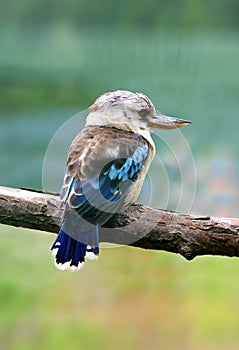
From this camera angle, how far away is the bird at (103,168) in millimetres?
1535

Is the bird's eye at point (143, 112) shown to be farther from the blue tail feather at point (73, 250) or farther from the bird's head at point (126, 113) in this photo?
the blue tail feather at point (73, 250)

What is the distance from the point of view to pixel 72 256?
5.04ft

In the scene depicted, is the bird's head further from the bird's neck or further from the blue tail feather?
the blue tail feather

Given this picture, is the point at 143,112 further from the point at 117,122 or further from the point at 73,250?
the point at 73,250

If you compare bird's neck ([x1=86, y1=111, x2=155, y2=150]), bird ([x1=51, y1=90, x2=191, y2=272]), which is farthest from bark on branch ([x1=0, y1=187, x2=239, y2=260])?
bird's neck ([x1=86, y1=111, x2=155, y2=150])

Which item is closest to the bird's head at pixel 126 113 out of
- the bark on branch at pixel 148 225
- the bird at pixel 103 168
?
the bird at pixel 103 168

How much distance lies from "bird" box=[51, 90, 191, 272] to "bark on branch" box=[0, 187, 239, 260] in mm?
42

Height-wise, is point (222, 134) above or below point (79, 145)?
below

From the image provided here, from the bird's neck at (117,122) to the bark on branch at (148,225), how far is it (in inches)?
5.9
